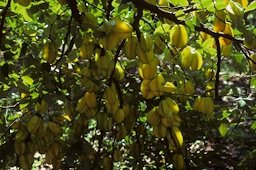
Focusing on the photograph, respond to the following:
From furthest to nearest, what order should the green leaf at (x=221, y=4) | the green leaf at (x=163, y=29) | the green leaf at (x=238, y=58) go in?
the green leaf at (x=238, y=58)
the green leaf at (x=163, y=29)
the green leaf at (x=221, y=4)

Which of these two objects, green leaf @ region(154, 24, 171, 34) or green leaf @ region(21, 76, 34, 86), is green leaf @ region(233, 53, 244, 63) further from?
green leaf @ region(21, 76, 34, 86)

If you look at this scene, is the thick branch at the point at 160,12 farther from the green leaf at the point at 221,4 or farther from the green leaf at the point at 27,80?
the green leaf at the point at 27,80

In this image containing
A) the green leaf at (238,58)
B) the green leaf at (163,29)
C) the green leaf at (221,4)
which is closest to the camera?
the green leaf at (221,4)

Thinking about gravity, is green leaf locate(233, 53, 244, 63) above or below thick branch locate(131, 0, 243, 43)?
above

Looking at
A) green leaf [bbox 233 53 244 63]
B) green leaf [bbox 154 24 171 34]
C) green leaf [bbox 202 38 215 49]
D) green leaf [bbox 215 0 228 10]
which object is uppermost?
green leaf [bbox 233 53 244 63]

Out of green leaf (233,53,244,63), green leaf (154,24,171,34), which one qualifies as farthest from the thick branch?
green leaf (233,53,244,63)

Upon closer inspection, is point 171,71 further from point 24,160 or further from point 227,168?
point 227,168

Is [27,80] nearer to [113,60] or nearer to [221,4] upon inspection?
[113,60]

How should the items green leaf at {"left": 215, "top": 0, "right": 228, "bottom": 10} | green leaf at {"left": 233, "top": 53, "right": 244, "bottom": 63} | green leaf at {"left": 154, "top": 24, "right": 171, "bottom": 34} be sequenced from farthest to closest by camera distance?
1. green leaf at {"left": 233, "top": 53, "right": 244, "bottom": 63}
2. green leaf at {"left": 154, "top": 24, "right": 171, "bottom": 34}
3. green leaf at {"left": 215, "top": 0, "right": 228, "bottom": 10}

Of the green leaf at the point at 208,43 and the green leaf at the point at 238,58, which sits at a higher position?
the green leaf at the point at 238,58

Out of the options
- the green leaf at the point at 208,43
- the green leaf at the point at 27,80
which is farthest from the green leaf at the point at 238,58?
the green leaf at the point at 27,80

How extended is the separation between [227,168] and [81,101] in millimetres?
2249

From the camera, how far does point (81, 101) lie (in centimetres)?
205

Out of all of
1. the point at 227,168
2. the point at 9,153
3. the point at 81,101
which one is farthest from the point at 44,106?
the point at 227,168
